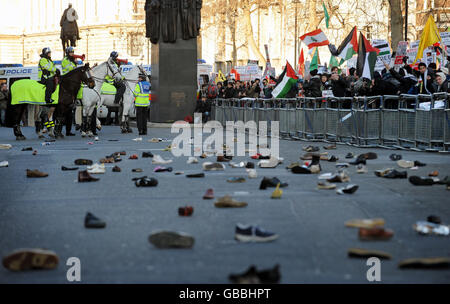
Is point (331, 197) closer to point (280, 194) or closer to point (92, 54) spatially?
point (280, 194)

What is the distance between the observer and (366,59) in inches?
873

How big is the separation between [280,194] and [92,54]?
4026 inches

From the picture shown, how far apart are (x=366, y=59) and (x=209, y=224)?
14.9m

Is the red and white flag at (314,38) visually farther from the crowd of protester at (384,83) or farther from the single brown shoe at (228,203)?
the single brown shoe at (228,203)

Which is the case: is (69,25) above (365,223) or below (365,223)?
above

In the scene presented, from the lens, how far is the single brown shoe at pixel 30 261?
613cm

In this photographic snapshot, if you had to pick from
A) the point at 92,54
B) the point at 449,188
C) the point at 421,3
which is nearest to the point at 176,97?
the point at 449,188

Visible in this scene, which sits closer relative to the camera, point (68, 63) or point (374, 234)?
point (374, 234)

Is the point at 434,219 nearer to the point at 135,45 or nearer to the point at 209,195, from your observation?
the point at 209,195

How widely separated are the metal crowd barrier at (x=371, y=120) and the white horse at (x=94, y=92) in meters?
4.65

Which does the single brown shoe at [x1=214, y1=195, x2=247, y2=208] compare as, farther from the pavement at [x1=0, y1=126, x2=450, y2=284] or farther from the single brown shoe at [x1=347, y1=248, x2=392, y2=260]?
the single brown shoe at [x1=347, y1=248, x2=392, y2=260]

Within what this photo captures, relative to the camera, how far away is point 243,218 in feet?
27.3

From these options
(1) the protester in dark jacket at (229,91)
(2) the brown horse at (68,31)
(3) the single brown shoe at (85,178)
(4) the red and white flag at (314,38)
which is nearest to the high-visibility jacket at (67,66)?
(4) the red and white flag at (314,38)

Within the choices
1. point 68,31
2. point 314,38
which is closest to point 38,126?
point 314,38
